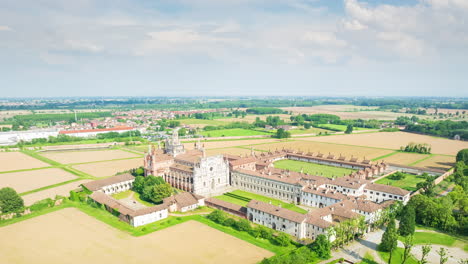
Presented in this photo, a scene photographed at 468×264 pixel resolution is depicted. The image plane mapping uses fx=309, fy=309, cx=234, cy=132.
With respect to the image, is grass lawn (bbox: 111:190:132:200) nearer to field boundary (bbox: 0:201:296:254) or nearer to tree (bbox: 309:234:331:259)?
field boundary (bbox: 0:201:296:254)

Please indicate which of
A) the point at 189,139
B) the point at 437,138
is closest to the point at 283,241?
the point at 189,139

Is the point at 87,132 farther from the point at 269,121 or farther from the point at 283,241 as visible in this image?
the point at 283,241

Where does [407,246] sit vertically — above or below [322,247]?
above

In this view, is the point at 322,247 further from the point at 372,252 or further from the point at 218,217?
the point at 218,217

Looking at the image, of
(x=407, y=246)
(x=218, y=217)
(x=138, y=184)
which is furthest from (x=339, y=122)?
(x=407, y=246)

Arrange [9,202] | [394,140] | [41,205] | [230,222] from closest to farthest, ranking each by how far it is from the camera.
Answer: [230,222]
[9,202]
[41,205]
[394,140]

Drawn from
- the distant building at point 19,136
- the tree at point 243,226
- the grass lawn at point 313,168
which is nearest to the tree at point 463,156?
the grass lawn at point 313,168
